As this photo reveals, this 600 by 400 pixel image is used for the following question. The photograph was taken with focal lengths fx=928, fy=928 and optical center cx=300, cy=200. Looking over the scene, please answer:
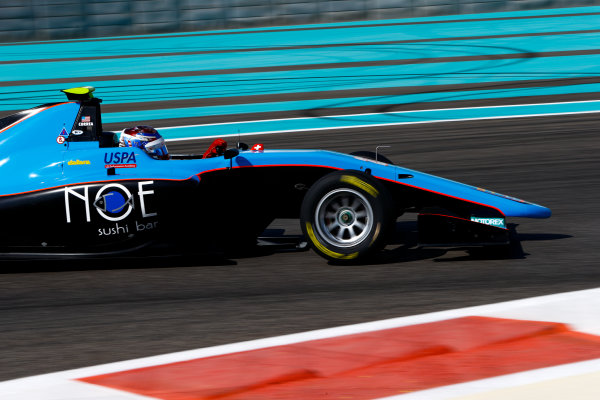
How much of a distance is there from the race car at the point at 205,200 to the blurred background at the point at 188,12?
66.2 ft

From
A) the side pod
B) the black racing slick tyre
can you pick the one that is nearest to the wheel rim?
the black racing slick tyre

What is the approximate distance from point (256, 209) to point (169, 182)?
2.11 ft

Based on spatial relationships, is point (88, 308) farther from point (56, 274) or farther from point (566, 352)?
point (566, 352)

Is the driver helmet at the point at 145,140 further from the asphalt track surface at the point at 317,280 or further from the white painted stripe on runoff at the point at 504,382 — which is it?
the white painted stripe on runoff at the point at 504,382

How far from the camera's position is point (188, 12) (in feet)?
86.6

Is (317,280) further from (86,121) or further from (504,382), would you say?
(504,382)

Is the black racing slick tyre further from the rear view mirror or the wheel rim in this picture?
the rear view mirror

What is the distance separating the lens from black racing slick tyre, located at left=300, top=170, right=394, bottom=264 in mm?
5906

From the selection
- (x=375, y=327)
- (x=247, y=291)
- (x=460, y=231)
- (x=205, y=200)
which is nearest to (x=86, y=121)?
(x=205, y=200)

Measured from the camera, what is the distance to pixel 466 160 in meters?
10.2

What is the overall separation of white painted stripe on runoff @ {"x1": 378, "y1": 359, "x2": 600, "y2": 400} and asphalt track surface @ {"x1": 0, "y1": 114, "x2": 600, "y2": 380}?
119 centimetres

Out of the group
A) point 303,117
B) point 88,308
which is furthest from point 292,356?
point 303,117

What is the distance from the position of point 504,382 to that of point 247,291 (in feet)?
7.16

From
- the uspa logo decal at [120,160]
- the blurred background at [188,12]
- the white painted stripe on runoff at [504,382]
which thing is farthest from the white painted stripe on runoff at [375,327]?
the blurred background at [188,12]
